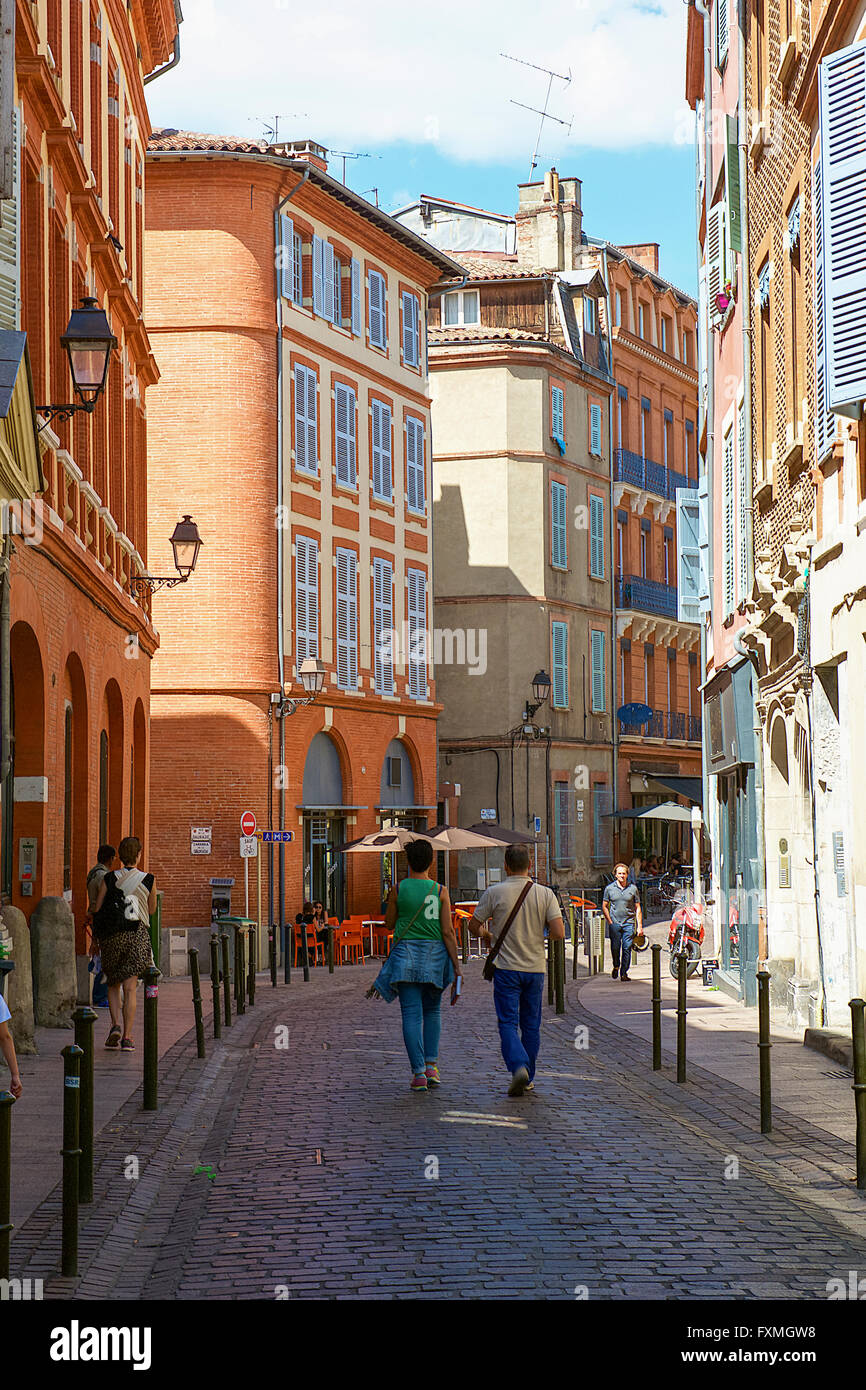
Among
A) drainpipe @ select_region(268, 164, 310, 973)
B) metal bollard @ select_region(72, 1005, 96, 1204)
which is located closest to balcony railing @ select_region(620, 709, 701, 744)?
drainpipe @ select_region(268, 164, 310, 973)

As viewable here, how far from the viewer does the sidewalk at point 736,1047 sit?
38.0ft

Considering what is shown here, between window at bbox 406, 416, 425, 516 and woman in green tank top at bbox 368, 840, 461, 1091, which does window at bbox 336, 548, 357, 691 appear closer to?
window at bbox 406, 416, 425, 516

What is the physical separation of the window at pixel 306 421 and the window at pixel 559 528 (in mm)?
12844

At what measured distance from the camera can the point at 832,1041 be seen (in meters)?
13.9

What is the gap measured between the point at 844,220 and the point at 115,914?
7609 millimetres

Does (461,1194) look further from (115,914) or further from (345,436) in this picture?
(345,436)

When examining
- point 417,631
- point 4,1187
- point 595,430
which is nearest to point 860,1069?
point 4,1187

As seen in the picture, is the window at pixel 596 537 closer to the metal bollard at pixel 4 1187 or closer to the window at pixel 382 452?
the window at pixel 382 452

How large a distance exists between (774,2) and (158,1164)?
13246 mm

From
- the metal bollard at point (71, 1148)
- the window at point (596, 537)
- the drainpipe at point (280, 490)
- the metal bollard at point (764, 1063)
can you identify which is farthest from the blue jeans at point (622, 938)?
the window at point (596, 537)

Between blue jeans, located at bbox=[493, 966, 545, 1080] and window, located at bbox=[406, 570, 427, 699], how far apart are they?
28.3 metres

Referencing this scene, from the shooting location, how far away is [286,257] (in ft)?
115
